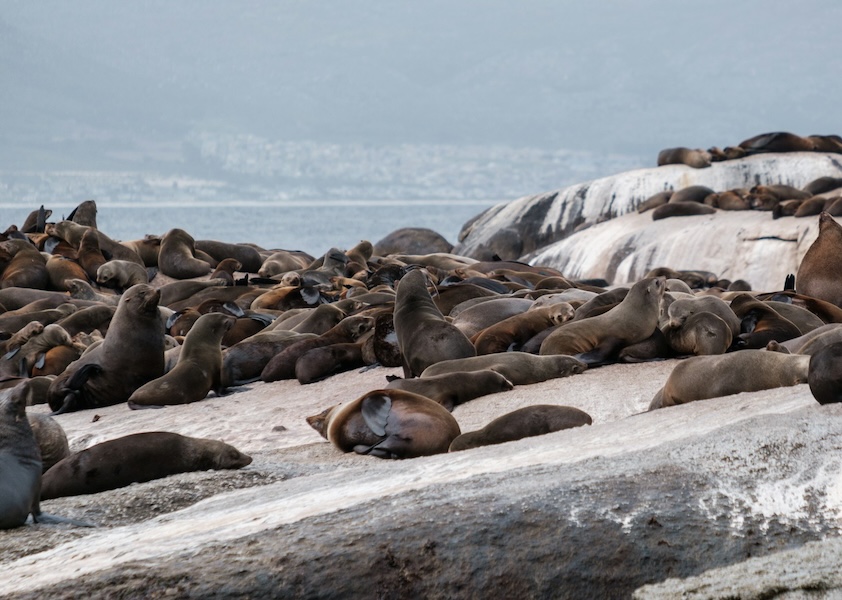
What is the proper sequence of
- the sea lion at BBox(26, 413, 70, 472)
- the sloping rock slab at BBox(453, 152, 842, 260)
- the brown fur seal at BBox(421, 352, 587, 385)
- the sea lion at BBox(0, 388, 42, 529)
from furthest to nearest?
the sloping rock slab at BBox(453, 152, 842, 260), the brown fur seal at BBox(421, 352, 587, 385), the sea lion at BBox(26, 413, 70, 472), the sea lion at BBox(0, 388, 42, 529)

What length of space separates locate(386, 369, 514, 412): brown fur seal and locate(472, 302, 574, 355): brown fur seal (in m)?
0.82

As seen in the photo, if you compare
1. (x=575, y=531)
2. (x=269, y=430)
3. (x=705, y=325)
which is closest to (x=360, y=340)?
(x=269, y=430)

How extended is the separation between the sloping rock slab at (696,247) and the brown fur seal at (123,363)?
33.3ft

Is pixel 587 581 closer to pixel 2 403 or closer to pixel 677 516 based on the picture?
pixel 677 516

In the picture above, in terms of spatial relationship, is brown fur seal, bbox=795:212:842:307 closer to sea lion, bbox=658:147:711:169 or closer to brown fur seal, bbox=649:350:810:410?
brown fur seal, bbox=649:350:810:410

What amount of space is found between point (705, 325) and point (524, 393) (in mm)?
1311

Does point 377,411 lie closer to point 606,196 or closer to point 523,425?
point 523,425

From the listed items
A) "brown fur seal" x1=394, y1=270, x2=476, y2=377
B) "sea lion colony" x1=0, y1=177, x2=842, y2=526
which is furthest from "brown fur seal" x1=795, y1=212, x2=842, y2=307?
"brown fur seal" x1=394, y1=270, x2=476, y2=377

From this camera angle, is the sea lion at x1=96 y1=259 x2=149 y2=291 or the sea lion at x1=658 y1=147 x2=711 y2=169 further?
the sea lion at x1=658 y1=147 x2=711 y2=169

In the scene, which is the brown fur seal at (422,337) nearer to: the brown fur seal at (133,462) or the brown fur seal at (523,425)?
the brown fur seal at (523,425)

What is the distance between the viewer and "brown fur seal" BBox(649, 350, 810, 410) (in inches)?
187

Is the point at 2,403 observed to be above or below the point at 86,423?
above

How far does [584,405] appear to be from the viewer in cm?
548

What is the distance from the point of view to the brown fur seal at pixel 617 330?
6.67 metres
